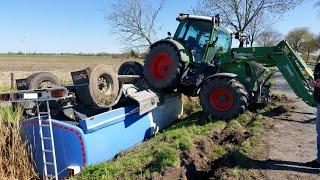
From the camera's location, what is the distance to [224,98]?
34.4 ft

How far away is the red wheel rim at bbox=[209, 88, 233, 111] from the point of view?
1041 cm

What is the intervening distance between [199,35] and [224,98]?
7.52 ft

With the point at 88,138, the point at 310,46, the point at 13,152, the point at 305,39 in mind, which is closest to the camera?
the point at 13,152

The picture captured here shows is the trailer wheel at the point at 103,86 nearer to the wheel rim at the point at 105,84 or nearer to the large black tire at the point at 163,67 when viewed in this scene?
the wheel rim at the point at 105,84

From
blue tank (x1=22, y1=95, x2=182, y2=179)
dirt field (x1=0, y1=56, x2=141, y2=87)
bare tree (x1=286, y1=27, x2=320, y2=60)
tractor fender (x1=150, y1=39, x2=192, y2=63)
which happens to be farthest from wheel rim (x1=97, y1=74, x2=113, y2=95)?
bare tree (x1=286, y1=27, x2=320, y2=60)

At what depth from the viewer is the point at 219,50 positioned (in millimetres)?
12273

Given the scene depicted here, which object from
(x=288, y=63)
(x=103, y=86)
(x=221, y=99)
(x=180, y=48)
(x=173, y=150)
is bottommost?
(x=173, y=150)

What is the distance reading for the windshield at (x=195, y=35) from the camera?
11.7 meters

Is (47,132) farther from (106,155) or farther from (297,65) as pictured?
(297,65)

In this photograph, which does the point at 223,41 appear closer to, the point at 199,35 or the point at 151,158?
the point at 199,35

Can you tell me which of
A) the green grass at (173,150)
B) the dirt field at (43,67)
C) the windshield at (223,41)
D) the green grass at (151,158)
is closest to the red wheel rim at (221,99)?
the green grass at (173,150)

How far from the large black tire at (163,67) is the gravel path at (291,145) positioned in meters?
2.84

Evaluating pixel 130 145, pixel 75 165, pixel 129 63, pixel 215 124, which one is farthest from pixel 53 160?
pixel 129 63

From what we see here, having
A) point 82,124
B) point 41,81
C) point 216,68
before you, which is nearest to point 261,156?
point 82,124
